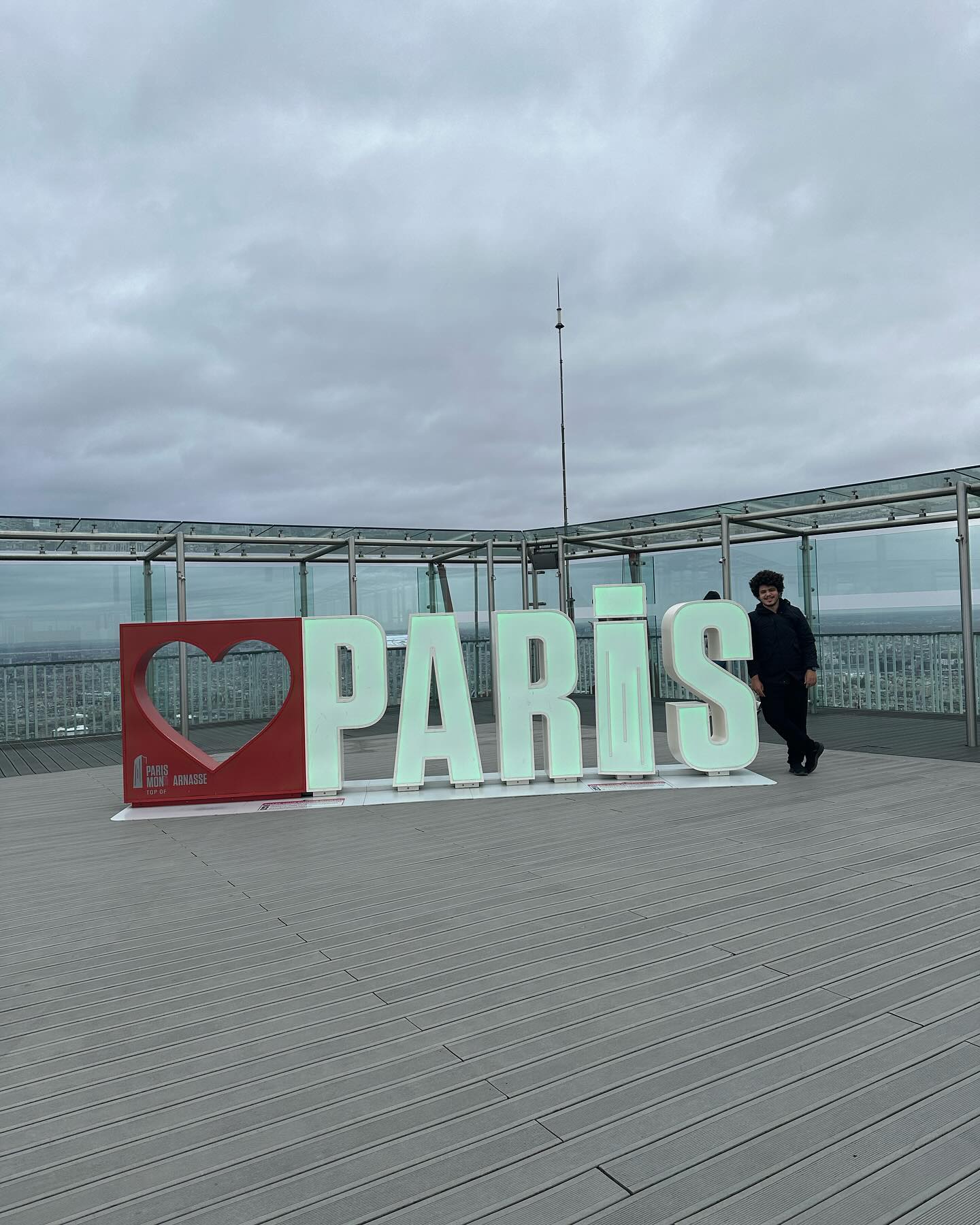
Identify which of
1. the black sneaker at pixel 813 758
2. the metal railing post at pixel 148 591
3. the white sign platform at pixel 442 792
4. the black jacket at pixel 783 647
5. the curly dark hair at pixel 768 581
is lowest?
the white sign platform at pixel 442 792

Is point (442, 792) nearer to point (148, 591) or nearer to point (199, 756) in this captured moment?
point (199, 756)

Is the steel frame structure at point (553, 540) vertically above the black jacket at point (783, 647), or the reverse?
the steel frame structure at point (553, 540)

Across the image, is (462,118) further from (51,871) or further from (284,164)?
(51,871)

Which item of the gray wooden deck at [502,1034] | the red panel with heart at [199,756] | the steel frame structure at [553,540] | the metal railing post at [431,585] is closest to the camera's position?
the gray wooden deck at [502,1034]

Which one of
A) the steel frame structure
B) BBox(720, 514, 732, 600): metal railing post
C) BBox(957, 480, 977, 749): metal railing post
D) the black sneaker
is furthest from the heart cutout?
BBox(957, 480, 977, 749): metal railing post

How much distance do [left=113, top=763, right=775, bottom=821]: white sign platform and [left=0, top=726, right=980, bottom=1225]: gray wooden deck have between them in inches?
57.7

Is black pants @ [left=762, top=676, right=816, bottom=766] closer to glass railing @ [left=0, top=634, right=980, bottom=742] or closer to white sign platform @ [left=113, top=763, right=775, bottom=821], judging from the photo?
white sign platform @ [left=113, top=763, right=775, bottom=821]

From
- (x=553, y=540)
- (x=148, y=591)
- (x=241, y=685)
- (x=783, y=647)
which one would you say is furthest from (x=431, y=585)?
(x=783, y=647)

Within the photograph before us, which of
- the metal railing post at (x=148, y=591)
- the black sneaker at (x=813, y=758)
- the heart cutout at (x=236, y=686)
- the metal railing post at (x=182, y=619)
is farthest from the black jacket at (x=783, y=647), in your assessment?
the metal railing post at (x=148, y=591)

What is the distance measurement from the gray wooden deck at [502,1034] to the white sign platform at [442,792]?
1464 mm

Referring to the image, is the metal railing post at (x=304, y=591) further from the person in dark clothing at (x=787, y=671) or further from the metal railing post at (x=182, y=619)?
the person in dark clothing at (x=787, y=671)

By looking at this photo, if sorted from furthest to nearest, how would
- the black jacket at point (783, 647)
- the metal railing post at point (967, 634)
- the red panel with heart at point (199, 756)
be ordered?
the metal railing post at point (967, 634)
the black jacket at point (783, 647)
the red panel with heart at point (199, 756)

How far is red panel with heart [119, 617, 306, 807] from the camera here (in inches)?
276

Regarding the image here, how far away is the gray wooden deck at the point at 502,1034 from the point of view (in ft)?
6.59
